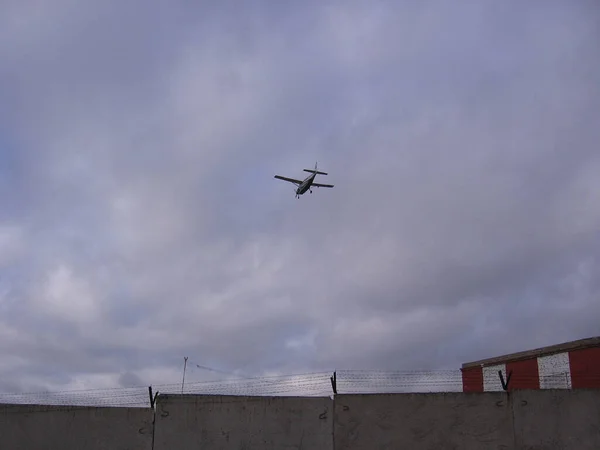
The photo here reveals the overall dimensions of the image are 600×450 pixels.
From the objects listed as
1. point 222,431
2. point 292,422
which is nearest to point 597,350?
point 292,422

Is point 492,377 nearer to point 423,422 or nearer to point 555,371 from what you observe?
point 555,371

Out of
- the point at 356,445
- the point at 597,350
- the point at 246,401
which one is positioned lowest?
the point at 356,445

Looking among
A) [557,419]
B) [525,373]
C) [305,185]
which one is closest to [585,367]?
[525,373]

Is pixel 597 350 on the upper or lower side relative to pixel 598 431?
upper

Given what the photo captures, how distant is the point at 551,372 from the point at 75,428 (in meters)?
17.0

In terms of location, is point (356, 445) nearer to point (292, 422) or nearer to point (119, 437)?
point (292, 422)

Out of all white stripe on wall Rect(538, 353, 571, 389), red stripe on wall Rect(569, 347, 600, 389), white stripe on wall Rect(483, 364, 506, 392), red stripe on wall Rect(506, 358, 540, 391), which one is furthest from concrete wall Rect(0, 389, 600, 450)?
white stripe on wall Rect(483, 364, 506, 392)

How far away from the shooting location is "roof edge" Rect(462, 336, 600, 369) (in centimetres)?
2186

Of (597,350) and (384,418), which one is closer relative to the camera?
(384,418)

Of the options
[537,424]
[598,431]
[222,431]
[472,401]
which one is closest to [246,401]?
[222,431]

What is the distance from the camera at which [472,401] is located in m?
14.4

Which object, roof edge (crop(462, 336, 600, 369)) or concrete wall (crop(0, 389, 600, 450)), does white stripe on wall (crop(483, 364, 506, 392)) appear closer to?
roof edge (crop(462, 336, 600, 369))

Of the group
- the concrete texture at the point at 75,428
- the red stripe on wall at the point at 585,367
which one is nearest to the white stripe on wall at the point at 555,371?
the red stripe on wall at the point at 585,367

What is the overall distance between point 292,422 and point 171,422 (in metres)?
2.58
